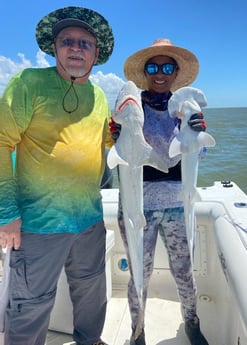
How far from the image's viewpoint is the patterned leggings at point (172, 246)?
108 inches

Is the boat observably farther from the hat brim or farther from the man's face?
the man's face

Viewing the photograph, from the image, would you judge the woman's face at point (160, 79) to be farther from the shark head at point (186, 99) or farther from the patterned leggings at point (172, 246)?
the patterned leggings at point (172, 246)

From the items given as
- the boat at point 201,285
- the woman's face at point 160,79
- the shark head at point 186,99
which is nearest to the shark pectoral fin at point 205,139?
the shark head at point 186,99

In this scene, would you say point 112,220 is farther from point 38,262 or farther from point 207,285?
point 38,262

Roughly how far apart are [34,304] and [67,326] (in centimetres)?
102

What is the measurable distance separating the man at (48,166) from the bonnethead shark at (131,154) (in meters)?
0.34

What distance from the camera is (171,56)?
9.15 ft

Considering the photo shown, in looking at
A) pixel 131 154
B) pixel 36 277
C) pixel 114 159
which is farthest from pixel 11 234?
pixel 131 154

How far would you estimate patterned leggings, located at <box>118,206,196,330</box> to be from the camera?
8.98 ft

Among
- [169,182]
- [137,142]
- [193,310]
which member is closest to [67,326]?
[193,310]

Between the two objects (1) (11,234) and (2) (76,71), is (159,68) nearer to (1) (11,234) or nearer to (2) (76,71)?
(2) (76,71)

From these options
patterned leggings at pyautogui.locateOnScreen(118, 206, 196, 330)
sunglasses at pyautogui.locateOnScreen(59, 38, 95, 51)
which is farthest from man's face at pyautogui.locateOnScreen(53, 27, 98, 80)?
patterned leggings at pyautogui.locateOnScreen(118, 206, 196, 330)

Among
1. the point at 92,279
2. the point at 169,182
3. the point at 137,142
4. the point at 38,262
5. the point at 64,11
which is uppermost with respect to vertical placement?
the point at 64,11

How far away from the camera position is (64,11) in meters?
2.67
